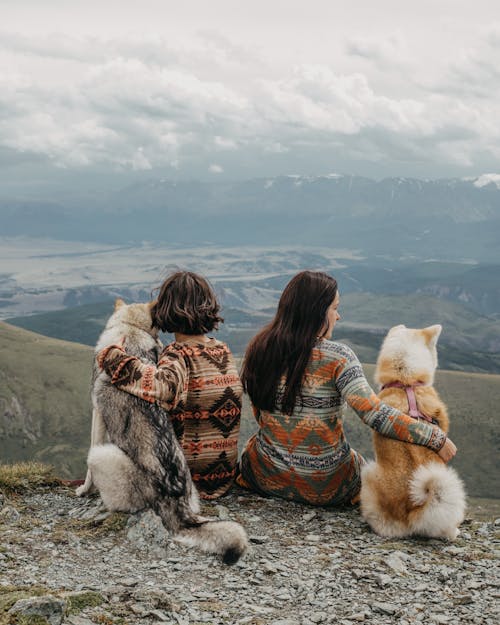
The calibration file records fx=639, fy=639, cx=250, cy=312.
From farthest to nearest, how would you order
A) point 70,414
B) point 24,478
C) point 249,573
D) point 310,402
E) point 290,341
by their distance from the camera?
point 70,414
point 24,478
point 310,402
point 290,341
point 249,573

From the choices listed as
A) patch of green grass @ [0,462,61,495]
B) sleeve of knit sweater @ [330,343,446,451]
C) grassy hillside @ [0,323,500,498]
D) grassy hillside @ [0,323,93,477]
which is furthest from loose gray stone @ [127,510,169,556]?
grassy hillside @ [0,323,93,477]

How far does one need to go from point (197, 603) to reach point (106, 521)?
6.93ft

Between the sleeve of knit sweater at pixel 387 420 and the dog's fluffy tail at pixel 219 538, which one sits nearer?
the dog's fluffy tail at pixel 219 538

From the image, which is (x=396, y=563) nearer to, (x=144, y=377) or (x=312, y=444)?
(x=312, y=444)

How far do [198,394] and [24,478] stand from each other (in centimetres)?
370

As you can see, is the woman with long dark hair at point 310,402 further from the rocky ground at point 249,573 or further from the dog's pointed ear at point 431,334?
the dog's pointed ear at point 431,334

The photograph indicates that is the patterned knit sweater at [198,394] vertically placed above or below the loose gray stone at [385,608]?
above

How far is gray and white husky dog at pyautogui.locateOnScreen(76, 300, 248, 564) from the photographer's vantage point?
7.22m

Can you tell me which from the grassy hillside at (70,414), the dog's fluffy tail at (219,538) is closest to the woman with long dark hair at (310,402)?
the dog's fluffy tail at (219,538)

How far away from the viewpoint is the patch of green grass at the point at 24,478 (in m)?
9.69

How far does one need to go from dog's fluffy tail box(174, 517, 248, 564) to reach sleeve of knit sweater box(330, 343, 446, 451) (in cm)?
196

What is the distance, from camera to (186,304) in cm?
778

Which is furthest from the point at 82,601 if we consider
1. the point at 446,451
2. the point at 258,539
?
the point at 446,451

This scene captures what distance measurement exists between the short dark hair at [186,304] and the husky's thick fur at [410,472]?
2.31 m
